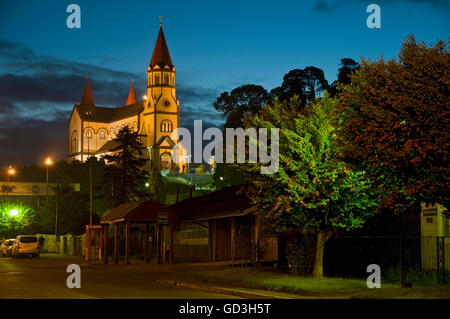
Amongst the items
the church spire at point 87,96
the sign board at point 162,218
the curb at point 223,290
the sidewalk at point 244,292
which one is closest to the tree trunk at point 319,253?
the sidewalk at point 244,292

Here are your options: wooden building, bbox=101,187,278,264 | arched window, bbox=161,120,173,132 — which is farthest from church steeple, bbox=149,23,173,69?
wooden building, bbox=101,187,278,264

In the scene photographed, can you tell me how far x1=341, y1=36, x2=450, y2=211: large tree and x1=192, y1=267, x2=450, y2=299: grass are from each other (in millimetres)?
2380

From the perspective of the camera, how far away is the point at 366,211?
70.2 ft

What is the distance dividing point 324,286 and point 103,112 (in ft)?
539

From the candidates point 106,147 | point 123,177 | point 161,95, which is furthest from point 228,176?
point 106,147

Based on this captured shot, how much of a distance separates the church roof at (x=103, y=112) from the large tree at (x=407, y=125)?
15067cm

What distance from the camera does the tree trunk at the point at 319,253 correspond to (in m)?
22.2

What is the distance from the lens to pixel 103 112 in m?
178

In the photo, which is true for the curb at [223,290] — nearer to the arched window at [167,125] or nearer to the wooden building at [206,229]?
the wooden building at [206,229]

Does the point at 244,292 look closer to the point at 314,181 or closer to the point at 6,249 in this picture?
the point at 314,181

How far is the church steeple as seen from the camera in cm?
14450

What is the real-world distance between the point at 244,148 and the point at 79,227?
4853cm
